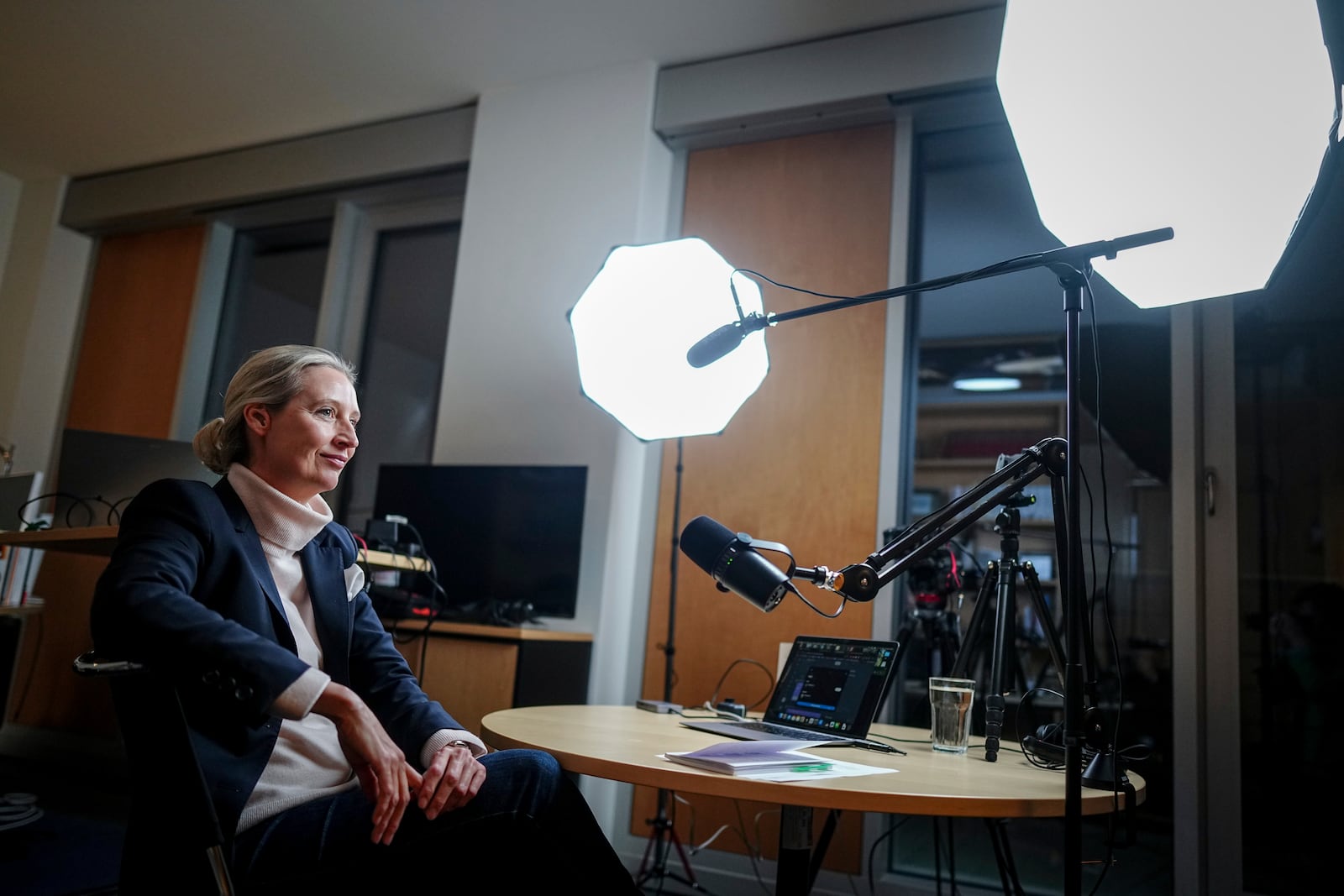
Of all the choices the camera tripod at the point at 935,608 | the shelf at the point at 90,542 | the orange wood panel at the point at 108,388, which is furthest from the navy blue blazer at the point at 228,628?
the orange wood panel at the point at 108,388

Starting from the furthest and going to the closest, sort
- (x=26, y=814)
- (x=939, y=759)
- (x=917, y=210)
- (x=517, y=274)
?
(x=517, y=274) < (x=917, y=210) < (x=26, y=814) < (x=939, y=759)

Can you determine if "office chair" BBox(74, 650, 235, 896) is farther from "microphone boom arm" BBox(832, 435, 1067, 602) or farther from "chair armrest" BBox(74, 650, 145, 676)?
"microphone boom arm" BBox(832, 435, 1067, 602)

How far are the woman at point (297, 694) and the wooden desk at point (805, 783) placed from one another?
0.09 m

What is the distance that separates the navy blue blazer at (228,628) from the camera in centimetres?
109

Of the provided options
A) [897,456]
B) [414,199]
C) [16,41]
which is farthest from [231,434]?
[16,41]

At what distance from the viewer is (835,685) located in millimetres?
1726

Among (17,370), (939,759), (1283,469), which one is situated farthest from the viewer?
(17,370)

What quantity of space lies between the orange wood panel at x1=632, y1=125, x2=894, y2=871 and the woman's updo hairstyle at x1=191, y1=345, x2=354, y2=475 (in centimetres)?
173

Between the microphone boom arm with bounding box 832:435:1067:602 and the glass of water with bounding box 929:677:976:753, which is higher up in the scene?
the microphone boom arm with bounding box 832:435:1067:602

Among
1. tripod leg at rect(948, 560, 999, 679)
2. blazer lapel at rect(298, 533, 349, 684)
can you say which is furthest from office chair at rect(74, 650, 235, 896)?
tripod leg at rect(948, 560, 999, 679)

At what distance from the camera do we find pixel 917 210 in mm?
3275

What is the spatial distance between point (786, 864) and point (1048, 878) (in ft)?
6.21

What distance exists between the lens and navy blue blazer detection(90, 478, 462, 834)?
43.1 inches

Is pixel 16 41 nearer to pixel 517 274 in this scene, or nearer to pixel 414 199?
pixel 414 199
